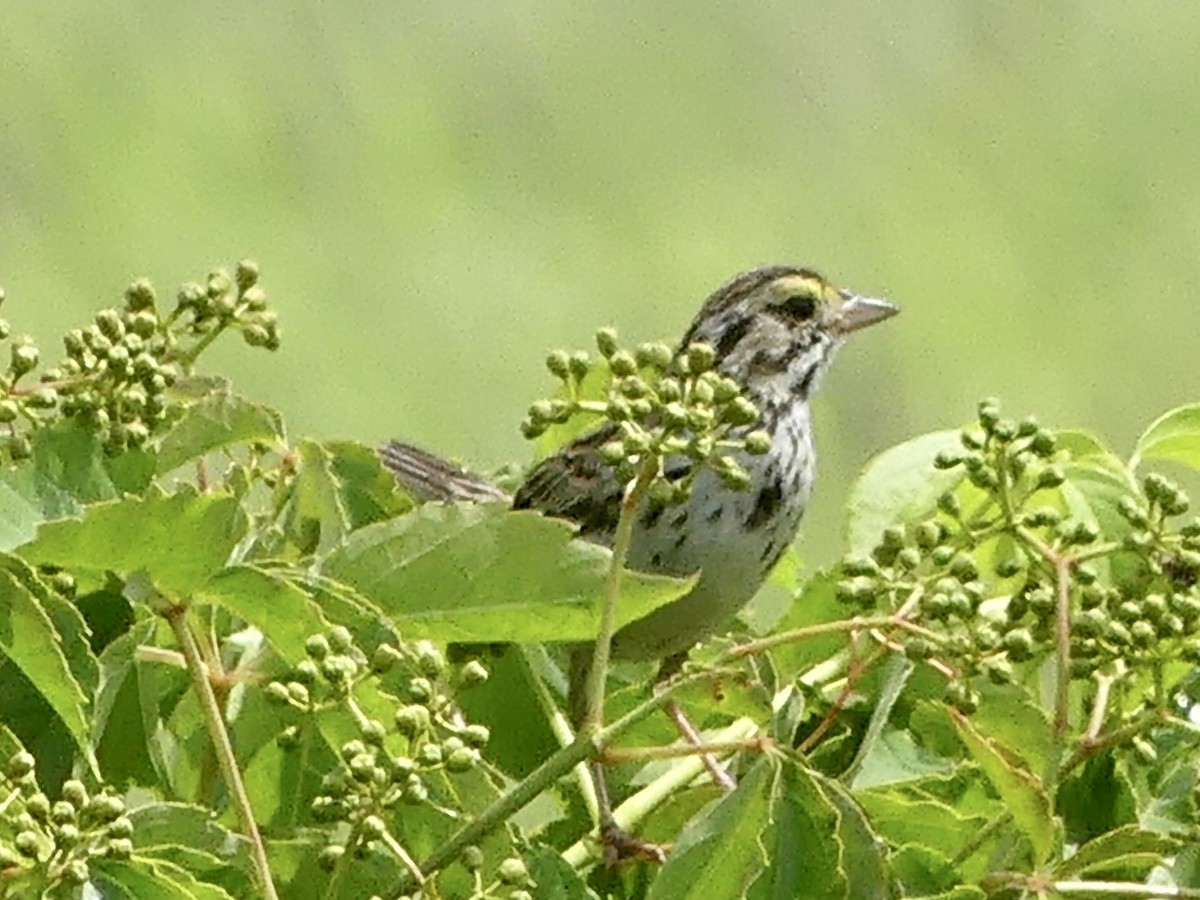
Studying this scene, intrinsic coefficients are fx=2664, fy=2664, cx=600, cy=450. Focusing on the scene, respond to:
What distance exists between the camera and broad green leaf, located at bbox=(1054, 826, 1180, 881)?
3.45 feet

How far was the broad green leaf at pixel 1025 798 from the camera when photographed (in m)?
1.04

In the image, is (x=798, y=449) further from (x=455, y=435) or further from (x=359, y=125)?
(x=359, y=125)

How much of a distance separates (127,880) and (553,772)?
0.16m

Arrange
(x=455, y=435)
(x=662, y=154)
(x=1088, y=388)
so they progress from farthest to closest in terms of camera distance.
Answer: (x=662, y=154), (x=1088, y=388), (x=455, y=435)

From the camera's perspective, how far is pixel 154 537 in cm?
102

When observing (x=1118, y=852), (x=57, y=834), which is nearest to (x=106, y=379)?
(x=57, y=834)

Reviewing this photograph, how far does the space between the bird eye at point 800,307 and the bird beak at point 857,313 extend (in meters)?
0.03

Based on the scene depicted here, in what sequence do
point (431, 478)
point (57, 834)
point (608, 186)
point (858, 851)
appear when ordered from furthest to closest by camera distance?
point (608, 186), point (431, 478), point (858, 851), point (57, 834)

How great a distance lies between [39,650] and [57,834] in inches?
4.1

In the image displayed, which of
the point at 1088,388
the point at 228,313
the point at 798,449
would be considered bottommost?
the point at 1088,388

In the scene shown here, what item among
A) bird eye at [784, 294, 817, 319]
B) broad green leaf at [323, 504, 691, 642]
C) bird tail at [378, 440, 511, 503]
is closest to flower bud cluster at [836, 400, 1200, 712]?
broad green leaf at [323, 504, 691, 642]

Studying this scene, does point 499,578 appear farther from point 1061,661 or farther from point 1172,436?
point 1172,436

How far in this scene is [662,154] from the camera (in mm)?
8008

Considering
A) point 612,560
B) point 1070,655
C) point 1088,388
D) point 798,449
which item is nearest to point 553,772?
point 612,560
